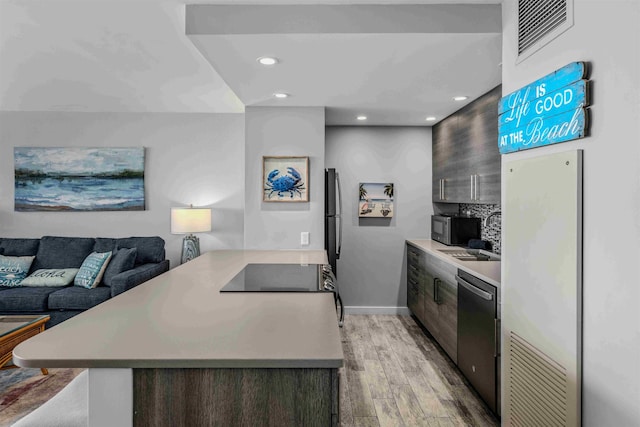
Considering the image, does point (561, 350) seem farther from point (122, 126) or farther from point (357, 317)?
point (122, 126)

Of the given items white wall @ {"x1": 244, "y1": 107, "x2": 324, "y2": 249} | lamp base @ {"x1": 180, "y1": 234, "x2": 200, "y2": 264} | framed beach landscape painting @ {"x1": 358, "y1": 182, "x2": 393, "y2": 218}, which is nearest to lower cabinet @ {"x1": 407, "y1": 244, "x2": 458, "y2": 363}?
framed beach landscape painting @ {"x1": 358, "y1": 182, "x2": 393, "y2": 218}

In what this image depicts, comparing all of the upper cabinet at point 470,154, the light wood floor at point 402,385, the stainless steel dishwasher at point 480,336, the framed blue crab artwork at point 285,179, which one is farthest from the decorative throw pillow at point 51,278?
the upper cabinet at point 470,154

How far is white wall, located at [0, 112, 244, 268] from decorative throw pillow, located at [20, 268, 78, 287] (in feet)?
2.42

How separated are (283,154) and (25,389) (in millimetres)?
2588

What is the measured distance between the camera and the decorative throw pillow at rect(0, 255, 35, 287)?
156 inches

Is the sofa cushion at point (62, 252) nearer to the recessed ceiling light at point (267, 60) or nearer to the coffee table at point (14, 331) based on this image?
the coffee table at point (14, 331)

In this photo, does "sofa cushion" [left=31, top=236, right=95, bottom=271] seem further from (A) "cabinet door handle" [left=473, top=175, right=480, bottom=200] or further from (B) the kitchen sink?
(A) "cabinet door handle" [left=473, top=175, right=480, bottom=200]

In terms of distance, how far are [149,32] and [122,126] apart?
2454 millimetres

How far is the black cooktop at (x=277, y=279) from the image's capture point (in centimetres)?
195

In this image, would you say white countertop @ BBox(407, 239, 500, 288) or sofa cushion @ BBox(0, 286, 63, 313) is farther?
sofa cushion @ BBox(0, 286, 63, 313)

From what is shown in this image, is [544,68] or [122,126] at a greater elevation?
[122,126]

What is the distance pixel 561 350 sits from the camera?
1.56 metres

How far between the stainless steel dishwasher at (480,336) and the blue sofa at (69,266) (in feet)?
9.38

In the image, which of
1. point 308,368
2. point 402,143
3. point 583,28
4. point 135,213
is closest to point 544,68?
point 583,28
